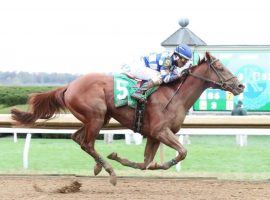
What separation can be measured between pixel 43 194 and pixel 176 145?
1.56m

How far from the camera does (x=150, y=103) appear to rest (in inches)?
318

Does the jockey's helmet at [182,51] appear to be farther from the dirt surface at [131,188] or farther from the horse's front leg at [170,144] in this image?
the dirt surface at [131,188]

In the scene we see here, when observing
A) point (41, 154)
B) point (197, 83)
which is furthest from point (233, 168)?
point (41, 154)

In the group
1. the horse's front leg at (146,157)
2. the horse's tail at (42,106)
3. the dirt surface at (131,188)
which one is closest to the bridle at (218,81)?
the horse's front leg at (146,157)

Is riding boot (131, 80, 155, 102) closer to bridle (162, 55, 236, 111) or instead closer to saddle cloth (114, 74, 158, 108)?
saddle cloth (114, 74, 158, 108)

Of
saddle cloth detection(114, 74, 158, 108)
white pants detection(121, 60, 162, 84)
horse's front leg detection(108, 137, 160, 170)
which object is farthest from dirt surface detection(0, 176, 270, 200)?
white pants detection(121, 60, 162, 84)

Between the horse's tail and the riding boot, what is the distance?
1.01 m

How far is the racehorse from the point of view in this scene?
8.02 meters

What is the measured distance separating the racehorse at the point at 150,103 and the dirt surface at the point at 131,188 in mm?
325

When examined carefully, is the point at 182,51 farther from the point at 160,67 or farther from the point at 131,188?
the point at 131,188

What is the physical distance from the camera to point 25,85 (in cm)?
2367

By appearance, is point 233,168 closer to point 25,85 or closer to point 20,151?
point 20,151

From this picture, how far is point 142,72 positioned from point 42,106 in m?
1.40

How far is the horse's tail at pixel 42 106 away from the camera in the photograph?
8602 mm
